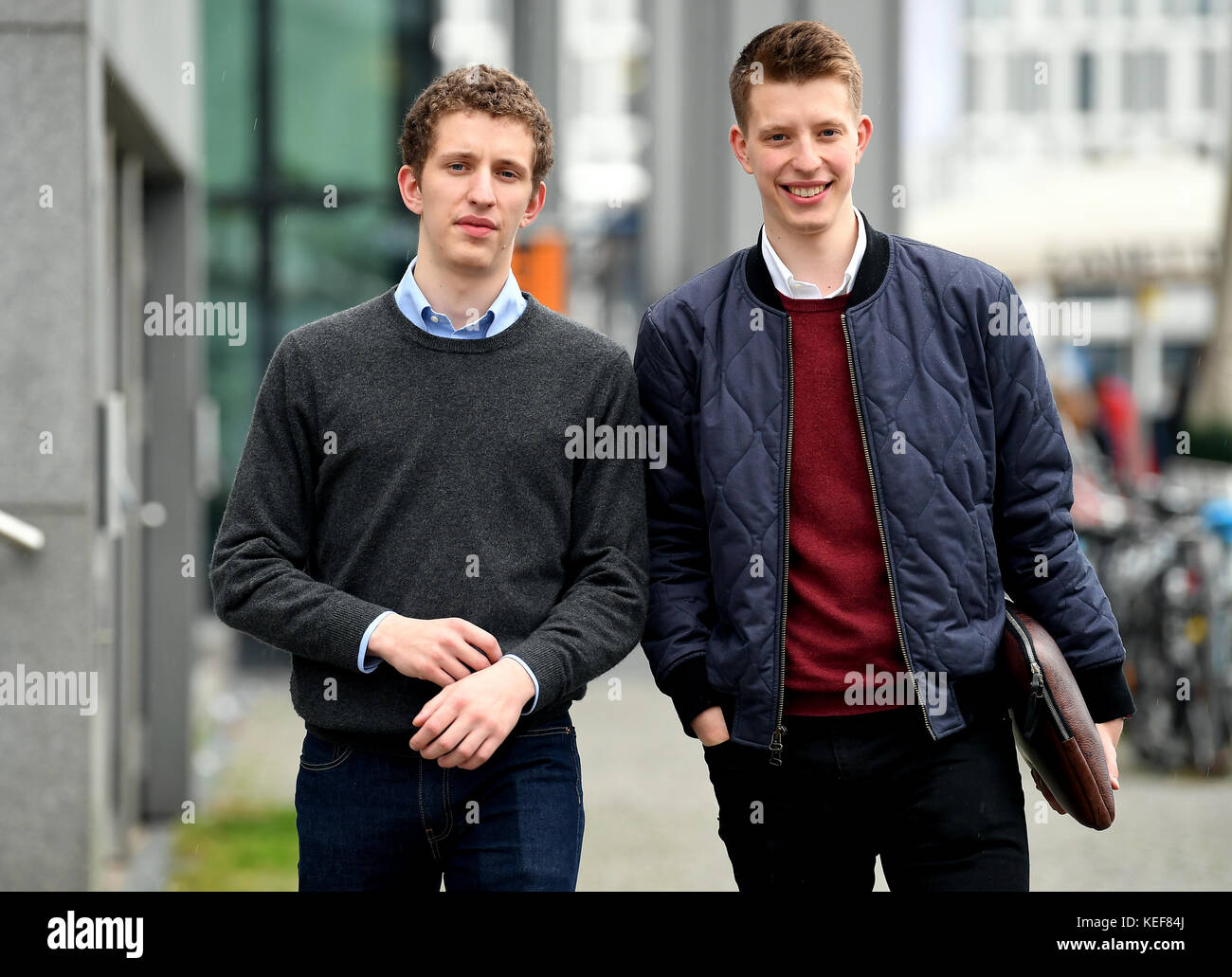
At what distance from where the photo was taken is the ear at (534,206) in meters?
2.66

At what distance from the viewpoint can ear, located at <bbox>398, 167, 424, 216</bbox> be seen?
2.64m

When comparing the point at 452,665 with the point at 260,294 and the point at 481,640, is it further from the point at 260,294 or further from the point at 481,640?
the point at 260,294

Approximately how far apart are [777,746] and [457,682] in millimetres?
575

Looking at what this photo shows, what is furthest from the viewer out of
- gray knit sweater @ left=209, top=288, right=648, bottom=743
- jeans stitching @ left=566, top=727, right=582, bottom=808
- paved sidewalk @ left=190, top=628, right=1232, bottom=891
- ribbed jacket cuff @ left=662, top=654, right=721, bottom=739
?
paved sidewalk @ left=190, top=628, right=1232, bottom=891

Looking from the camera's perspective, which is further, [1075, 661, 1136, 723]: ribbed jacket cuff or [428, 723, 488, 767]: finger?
[1075, 661, 1136, 723]: ribbed jacket cuff

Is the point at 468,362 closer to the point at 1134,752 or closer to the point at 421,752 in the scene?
the point at 421,752

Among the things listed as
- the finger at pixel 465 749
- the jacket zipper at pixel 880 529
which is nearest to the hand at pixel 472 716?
the finger at pixel 465 749

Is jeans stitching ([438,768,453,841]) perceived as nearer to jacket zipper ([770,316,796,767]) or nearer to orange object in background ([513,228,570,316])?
jacket zipper ([770,316,796,767])

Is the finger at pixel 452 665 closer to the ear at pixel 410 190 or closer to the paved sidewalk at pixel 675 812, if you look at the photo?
the ear at pixel 410 190

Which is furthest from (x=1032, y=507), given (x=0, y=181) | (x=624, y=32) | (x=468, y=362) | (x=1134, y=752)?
(x=624, y=32)

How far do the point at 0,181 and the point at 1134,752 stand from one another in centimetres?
580

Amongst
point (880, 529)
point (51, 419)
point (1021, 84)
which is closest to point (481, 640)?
point (880, 529)

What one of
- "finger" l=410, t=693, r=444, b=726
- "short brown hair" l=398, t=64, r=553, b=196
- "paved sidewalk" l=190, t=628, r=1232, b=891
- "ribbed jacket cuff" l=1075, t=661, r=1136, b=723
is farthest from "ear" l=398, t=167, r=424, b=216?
"paved sidewalk" l=190, t=628, r=1232, b=891

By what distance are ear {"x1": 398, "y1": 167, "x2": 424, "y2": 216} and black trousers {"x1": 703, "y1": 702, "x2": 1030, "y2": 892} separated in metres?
1.02
